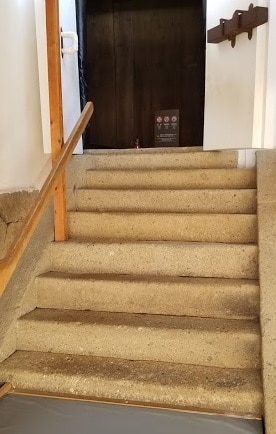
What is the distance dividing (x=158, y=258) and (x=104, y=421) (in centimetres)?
86

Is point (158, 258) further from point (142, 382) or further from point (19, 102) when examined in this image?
point (19, 102)

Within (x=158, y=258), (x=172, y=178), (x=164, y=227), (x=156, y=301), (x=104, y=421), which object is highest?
(x=172, y=178)

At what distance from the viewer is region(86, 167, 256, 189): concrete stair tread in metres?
2.52

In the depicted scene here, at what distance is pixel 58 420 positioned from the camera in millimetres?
1487

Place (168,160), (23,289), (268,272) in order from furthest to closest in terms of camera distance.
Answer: (168,160) < (23,289) < (268,272)

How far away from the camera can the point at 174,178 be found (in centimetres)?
263

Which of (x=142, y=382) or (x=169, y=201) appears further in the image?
(x=169, y=201)

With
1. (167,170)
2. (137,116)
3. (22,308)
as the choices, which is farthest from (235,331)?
(137,116)

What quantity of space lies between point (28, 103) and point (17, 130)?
0.82 ft

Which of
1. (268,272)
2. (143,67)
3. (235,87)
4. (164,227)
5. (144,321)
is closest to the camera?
(268,272)

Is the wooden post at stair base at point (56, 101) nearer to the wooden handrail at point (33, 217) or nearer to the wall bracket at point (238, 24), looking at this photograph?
the wooden handrail at point (33, 217)

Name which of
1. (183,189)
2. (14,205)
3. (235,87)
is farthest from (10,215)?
(235,87)

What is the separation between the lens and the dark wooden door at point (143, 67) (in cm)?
435

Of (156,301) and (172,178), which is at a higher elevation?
(172,178)
